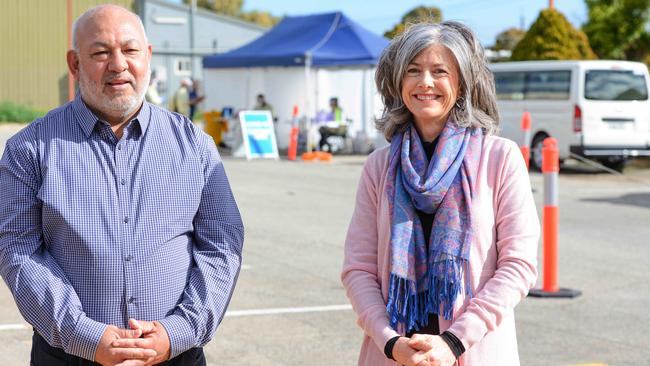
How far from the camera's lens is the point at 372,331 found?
3.54 m

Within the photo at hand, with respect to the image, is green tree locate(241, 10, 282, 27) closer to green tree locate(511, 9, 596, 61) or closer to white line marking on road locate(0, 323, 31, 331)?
green tree locate(511, 9, 596, 61)

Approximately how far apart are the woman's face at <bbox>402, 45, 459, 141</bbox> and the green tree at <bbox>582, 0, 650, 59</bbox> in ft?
92.5

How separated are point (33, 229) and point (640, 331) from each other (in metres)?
5.37

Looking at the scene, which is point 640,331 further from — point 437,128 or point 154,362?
point 154,362

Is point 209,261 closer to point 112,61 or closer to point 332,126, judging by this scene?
point 112,61

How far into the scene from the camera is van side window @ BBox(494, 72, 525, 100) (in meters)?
23.0

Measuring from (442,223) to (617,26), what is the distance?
95.4 ft

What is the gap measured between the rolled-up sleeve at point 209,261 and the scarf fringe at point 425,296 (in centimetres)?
57

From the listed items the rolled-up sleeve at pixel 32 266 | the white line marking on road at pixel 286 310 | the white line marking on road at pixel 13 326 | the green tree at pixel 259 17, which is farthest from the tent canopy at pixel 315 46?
the green tree at pixel 259 17

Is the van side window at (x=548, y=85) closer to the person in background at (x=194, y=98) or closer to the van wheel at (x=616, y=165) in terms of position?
the van wheel at (x=616, y=165)

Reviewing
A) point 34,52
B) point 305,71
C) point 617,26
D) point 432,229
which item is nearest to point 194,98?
point 305,71

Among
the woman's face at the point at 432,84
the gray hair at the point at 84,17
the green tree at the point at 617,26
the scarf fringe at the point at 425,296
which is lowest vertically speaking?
the scarf fringe at the point at 425,296

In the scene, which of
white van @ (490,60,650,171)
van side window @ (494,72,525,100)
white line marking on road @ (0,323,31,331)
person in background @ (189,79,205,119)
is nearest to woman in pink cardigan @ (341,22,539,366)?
white line marking on road @ (0,323,31,331)

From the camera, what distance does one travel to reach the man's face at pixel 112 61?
3521 mm
